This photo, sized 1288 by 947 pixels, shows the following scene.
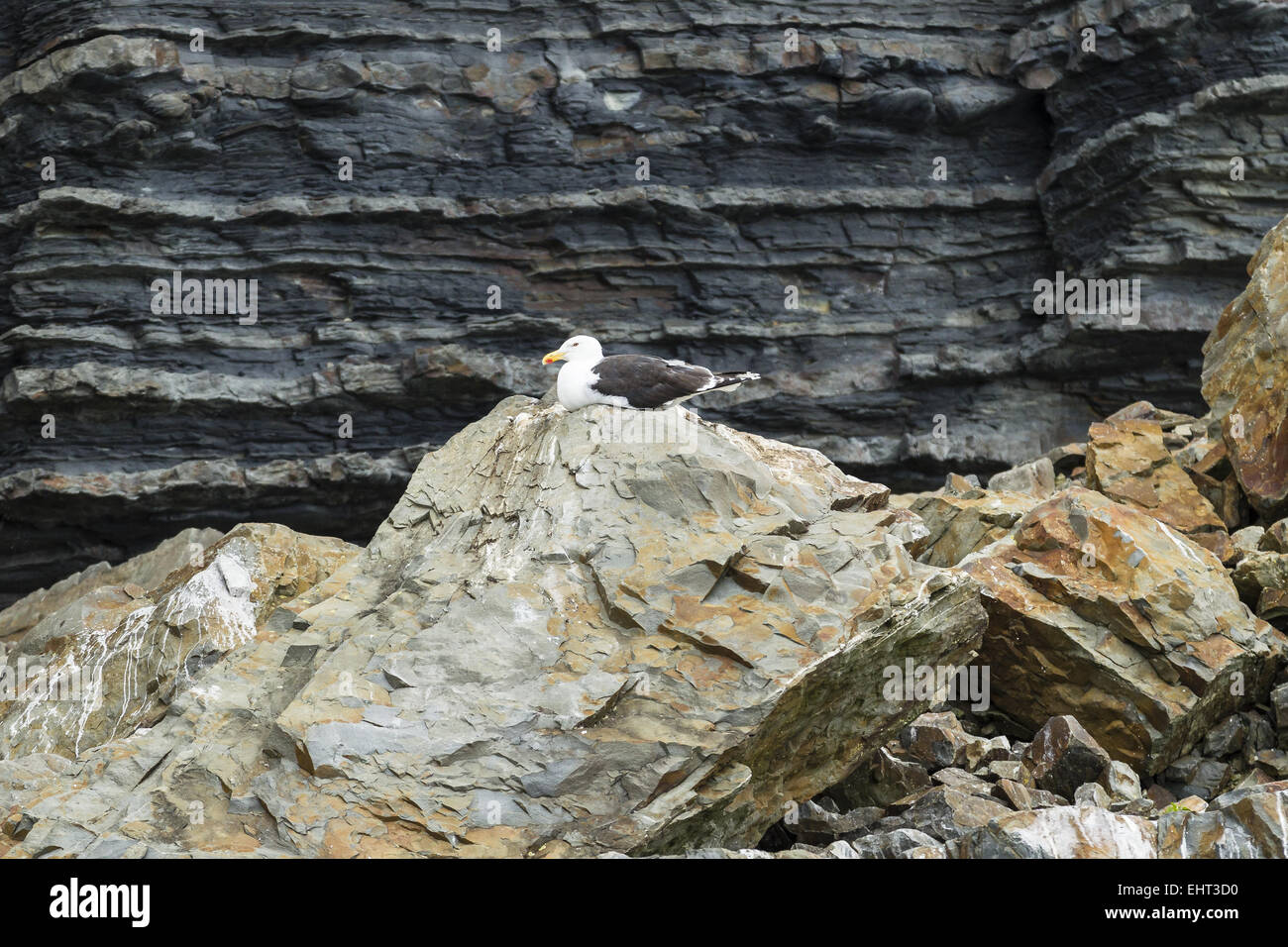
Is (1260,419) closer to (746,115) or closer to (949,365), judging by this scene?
(949,365)

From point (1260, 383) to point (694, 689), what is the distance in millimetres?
7558

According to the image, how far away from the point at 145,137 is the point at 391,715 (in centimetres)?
1430

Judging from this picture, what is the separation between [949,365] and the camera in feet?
66.2

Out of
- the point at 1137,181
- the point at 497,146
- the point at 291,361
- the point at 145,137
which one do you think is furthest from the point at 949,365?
the point at 145,137

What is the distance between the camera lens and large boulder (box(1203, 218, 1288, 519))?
38.7 feet

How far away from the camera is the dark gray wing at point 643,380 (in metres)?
10.1

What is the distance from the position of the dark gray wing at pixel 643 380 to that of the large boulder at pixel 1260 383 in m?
5.62

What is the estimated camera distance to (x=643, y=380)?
10.1m

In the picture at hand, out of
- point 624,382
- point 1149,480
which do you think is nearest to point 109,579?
point 624,382

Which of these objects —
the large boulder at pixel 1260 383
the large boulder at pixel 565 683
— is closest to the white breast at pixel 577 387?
the large boulder at pixel 565 683
